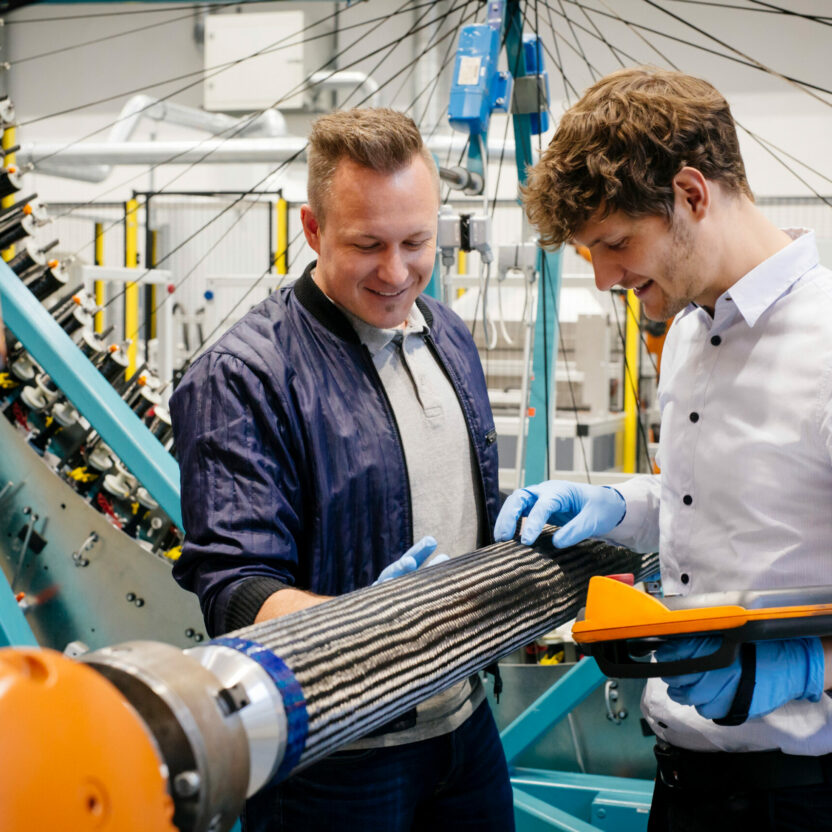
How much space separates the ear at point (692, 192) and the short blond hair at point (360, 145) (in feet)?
1.44

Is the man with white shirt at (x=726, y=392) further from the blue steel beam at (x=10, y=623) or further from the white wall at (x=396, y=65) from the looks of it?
the white wall at (x=396, y=65)

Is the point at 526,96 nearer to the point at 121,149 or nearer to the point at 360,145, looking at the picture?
the point at 360,145

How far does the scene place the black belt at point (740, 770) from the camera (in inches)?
45.6

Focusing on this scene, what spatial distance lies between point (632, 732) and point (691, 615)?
1698 mm

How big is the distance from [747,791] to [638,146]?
848 millimetres

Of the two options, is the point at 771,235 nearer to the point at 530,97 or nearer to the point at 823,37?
the point at 530,97

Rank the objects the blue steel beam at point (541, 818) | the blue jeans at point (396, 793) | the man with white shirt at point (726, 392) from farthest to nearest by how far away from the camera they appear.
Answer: the blue steel beam at point (541, 818)
the blue jeans at point (396, 793)
the man with white shirt at point (726, 392)

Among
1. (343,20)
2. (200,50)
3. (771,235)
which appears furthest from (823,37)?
(771,235)

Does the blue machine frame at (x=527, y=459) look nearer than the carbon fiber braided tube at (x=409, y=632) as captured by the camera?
No

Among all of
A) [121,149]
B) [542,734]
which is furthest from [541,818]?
[121,149]

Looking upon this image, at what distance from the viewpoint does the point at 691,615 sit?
98 centimetres

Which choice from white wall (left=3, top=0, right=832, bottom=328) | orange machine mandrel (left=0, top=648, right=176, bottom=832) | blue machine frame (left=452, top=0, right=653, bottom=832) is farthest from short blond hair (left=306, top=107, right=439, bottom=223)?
white wall (left=3, top=0, right=832, bottom=328)

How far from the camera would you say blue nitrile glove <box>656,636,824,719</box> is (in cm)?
104

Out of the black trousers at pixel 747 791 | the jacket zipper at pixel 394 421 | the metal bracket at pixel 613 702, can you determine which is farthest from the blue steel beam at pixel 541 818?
the jacket zipper at pixel 394 421
